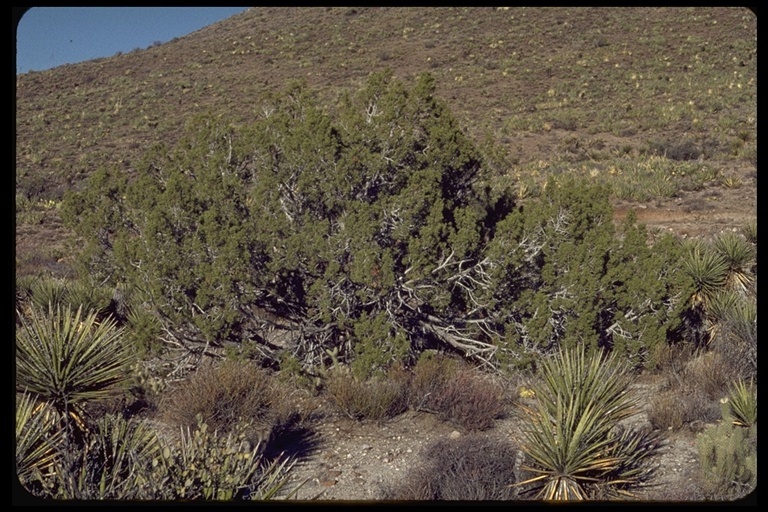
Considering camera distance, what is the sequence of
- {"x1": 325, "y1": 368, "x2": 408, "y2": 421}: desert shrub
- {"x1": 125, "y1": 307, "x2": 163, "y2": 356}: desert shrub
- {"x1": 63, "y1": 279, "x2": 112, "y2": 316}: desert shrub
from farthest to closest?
1. {"x1": 63, "y1": 279, "x2": 112, "y2": 316}: desert shrub
2. {"x1": 125, "y1": 307, "x2": 163, "y2": 356}: desert shrub
3. {"x1": 325, "y1": 368, "x2": 408, "y2": 421}: desert shrub

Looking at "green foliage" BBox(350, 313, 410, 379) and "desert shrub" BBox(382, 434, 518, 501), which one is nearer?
"desert shrub" BBox(382, 434, 518, 501)

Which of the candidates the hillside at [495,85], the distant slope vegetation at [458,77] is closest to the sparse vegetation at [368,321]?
the hillside at [495,85]

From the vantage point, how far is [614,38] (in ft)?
136

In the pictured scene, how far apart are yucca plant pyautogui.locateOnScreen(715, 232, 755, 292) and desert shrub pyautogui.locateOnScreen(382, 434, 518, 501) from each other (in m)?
3.85

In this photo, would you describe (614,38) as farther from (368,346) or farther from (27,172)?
(368,346)

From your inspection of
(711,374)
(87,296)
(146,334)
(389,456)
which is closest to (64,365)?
(146,334)

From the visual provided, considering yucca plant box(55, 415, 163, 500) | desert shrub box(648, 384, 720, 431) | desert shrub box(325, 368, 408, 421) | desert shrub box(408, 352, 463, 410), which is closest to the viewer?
yucca plant box(55, 415, 163, 500)

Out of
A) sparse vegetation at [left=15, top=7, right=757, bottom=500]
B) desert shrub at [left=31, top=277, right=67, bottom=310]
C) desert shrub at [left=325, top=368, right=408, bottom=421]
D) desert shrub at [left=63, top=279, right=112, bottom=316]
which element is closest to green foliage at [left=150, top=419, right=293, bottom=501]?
sparse vegetation at [left=15, top=7, right=757, bottom=500]

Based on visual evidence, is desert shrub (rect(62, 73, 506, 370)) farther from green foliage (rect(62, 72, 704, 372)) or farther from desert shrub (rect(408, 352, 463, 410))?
desert shrub (rect(408, 352, 463, 410))

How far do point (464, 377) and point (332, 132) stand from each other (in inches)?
104

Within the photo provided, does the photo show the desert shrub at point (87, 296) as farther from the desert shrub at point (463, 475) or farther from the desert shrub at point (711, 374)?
the desert shrub at point (711, 374)

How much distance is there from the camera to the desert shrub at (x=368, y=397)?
237 inches

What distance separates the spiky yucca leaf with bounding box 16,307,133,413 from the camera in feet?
14.1

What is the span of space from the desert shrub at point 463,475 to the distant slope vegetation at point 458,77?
18757 millimetres
